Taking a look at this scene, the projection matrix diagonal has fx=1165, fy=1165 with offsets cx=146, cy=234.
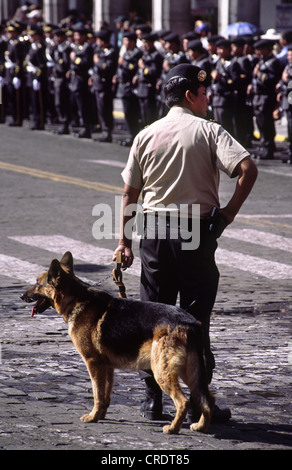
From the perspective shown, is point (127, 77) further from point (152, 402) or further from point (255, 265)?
point (152, 402)

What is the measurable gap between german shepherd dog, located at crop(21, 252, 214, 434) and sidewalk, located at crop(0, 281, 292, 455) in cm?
20

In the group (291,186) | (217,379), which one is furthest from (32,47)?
(217,379)

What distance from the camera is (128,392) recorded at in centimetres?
729

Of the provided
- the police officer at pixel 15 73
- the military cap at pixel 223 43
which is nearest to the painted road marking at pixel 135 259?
the military cap at pixel 223 43

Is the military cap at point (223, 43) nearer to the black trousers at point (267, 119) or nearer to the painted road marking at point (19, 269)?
the black trousers at point (267, 119)

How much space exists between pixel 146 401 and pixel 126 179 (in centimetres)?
130

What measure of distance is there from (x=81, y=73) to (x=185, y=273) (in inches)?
741

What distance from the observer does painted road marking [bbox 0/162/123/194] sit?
671 inches

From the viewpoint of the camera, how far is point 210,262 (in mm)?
6703

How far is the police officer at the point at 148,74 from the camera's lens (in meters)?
23.2

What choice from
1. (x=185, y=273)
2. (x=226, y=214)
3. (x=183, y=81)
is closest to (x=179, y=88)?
(x=183, y=81)

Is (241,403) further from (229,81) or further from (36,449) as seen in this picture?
(229,81)

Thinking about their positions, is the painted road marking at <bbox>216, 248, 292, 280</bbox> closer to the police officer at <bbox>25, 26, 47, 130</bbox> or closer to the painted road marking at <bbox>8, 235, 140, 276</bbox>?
the painted road marking at <bbox>8, 235, 140, 276</bbox>

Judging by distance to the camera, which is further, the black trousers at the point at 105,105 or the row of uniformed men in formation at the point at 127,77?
the black trousers at the point at 105,105
